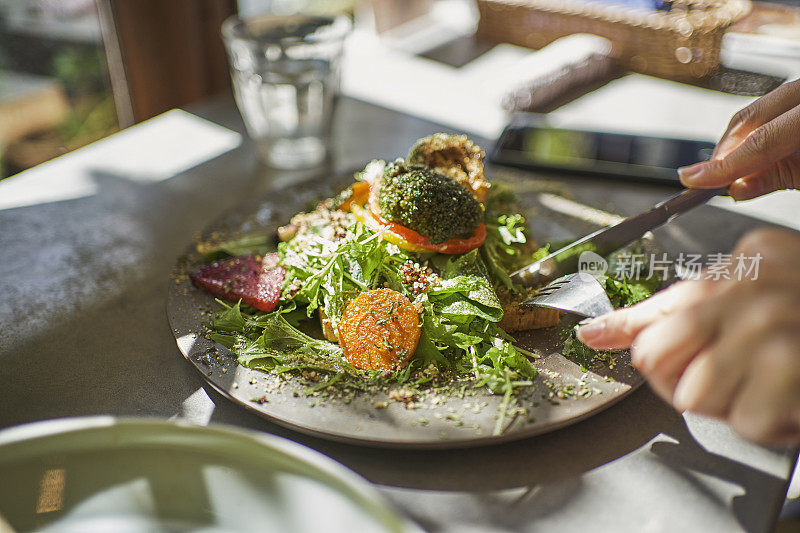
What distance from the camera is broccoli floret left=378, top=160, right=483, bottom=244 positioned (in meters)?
1.07

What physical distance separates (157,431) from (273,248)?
23.3 inches

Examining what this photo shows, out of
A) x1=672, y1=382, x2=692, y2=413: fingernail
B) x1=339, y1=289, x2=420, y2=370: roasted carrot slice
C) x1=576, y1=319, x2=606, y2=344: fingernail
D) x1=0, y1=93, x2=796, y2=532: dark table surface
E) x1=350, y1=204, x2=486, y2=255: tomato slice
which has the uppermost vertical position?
x1=672, y1=382, x2=692, y2=413: fingernail

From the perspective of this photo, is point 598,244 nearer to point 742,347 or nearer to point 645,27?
point 742,347

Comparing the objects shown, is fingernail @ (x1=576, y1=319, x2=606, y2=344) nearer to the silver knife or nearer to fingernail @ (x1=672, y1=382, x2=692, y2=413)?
fingernail @ (x1=672, y1=382, x2=692, y2=413)

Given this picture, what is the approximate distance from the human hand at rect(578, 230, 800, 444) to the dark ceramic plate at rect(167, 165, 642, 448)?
188mm

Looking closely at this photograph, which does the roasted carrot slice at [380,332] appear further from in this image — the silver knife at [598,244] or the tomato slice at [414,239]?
the silver knife at [598,244]

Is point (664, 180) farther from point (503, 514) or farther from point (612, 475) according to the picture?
point (503, 514)

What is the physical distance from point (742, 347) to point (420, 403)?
0.41 metres

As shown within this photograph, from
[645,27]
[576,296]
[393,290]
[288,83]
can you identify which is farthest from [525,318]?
[645,27]

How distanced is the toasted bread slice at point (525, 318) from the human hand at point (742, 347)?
32 centimetres

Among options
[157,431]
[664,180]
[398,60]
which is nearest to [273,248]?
Result: [157,431]

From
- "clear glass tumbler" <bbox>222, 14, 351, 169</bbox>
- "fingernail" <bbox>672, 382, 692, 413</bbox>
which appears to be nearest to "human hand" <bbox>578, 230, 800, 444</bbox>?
"fingernail" <bbox>672, 382, 692, 413</bbox>

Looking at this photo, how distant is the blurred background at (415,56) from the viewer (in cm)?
215

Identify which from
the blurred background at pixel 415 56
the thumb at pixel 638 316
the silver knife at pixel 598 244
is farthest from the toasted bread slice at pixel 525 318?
the blurred background at pixel 415 56
